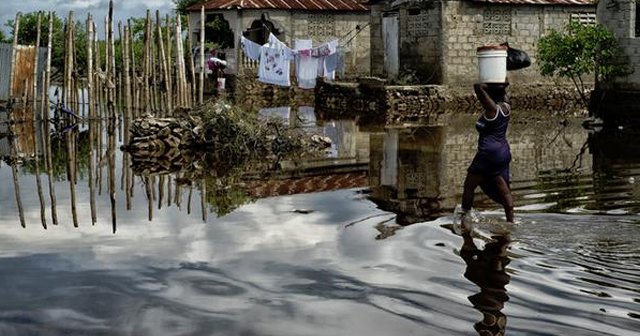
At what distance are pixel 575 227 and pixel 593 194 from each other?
247cm

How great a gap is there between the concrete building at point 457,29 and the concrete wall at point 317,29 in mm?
4161

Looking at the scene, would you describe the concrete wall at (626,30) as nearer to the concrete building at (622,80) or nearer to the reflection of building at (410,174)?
the concrete building at (622,80)

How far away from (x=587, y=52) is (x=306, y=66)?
11.3 m

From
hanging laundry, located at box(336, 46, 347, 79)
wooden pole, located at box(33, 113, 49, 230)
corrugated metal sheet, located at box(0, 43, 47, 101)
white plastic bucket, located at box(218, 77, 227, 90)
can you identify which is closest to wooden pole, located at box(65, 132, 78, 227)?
wooden pole, located at box(33, 113, 49, 230)

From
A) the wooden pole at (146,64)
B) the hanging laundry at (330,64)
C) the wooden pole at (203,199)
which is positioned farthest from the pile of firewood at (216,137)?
the hanging laundry at (330,64)

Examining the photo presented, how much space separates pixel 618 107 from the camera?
2105 centimetres

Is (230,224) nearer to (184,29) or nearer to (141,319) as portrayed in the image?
(141,319)

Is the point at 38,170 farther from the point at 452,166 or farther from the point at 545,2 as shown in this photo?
the point at 545,2

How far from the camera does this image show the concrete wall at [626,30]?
20688mm

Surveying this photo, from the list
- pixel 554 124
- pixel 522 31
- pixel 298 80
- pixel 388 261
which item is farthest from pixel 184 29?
pixel 388 261

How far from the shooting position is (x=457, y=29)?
25.7 meters

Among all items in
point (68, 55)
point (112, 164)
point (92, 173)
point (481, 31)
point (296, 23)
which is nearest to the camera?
point (92, 173)

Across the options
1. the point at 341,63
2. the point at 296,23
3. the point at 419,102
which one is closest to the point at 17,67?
the point at 419,102

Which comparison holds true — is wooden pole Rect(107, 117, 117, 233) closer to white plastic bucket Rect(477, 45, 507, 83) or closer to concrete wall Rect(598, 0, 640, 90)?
white plastic bucket Rect(477, 45, 507, 83)
